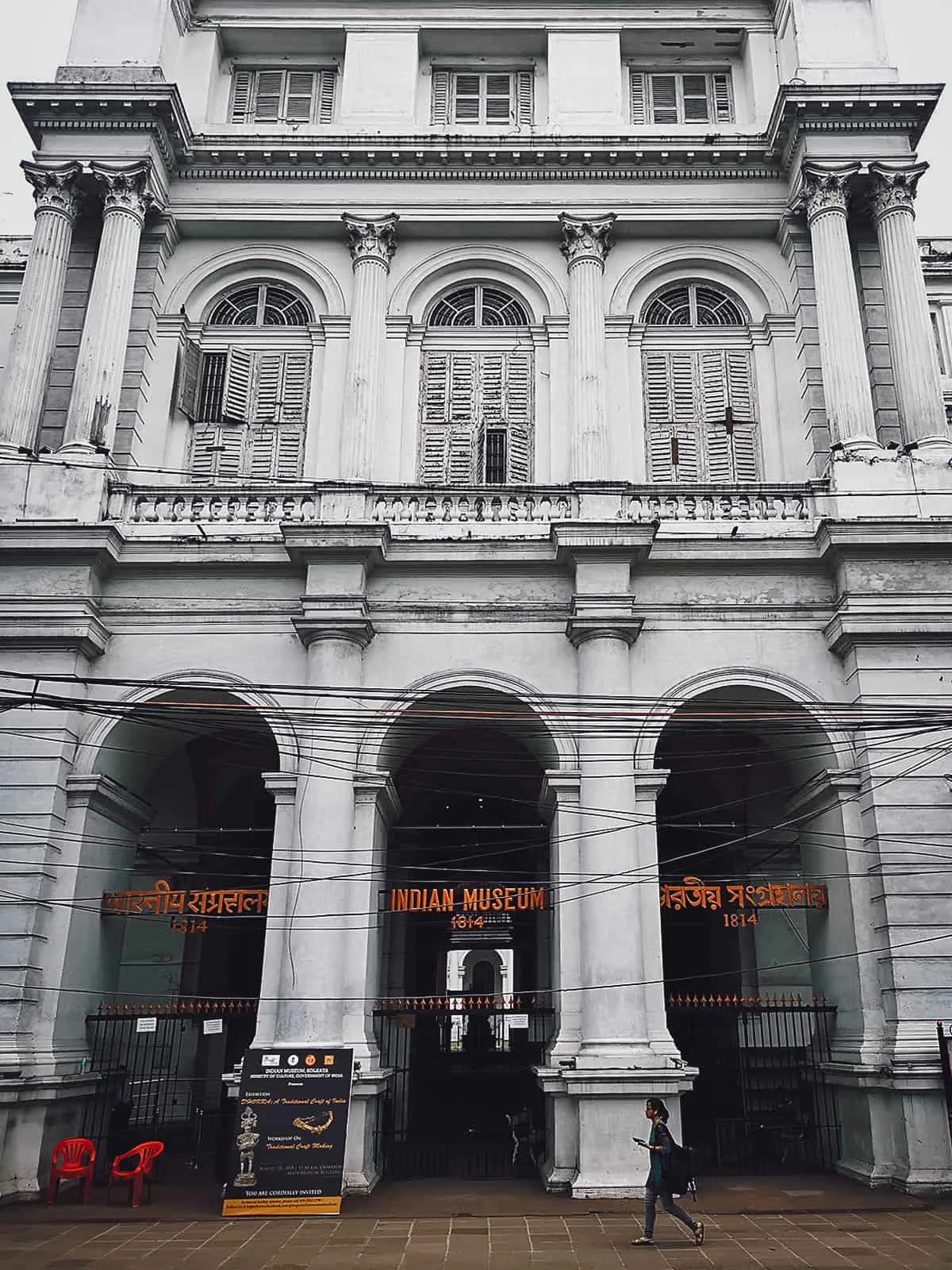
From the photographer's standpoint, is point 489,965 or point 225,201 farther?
point 489,965

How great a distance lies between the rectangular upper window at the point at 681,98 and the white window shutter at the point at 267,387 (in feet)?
30.2

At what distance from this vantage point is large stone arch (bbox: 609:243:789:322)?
68.4 ft

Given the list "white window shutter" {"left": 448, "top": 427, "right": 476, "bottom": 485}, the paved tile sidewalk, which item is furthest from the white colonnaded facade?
the paved tile sidewalk

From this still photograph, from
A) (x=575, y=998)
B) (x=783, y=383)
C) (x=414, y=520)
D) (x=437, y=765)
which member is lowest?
(x=575, y=998)

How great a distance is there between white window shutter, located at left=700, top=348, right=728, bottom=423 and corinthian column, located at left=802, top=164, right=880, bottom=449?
2.05 m

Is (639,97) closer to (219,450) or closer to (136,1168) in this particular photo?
(219,450)

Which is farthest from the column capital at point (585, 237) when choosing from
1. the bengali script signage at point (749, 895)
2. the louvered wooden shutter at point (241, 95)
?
the bengali script signage at point (749, 895)

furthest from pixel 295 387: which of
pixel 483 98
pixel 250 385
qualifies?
pixel 483 98

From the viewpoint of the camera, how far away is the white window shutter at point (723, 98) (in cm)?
2262

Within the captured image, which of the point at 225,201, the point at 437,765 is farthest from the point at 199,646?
the point at 225,201

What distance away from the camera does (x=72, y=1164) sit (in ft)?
46.4

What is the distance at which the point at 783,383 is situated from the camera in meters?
20.1

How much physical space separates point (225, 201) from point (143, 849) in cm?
1238

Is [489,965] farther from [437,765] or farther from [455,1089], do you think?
[437,765]
